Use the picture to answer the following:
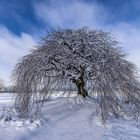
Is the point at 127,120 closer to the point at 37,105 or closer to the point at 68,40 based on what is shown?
the point at 37,105

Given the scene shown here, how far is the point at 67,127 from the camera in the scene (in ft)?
28.0

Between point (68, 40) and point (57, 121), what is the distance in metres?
4.45

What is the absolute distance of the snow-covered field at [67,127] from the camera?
7348 mm

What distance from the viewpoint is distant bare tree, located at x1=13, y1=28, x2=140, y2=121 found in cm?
1013

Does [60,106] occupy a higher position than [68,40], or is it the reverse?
[68,40]

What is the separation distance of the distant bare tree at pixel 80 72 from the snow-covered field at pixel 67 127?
637mm

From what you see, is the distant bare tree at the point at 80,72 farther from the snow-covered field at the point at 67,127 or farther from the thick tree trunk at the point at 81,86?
the snow-covered field at the point at 67,127

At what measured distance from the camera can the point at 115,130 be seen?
8.39 meters

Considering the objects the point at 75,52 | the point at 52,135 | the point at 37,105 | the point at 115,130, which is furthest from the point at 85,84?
the point at 52,135

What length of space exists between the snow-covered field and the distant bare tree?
2.09ft

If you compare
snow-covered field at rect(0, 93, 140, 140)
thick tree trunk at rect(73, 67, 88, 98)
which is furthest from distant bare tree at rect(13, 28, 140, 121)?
snow-covered field at rect(0, 93, 140, 140)

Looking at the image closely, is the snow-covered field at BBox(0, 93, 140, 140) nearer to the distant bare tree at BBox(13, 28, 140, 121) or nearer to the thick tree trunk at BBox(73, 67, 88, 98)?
the distant bare tree at BBox(13, 28, 140, 121)

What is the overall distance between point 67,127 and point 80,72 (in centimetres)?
400

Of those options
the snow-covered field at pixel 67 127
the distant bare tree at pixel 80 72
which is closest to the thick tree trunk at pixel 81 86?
the distant bare tree at pixel 80 72
